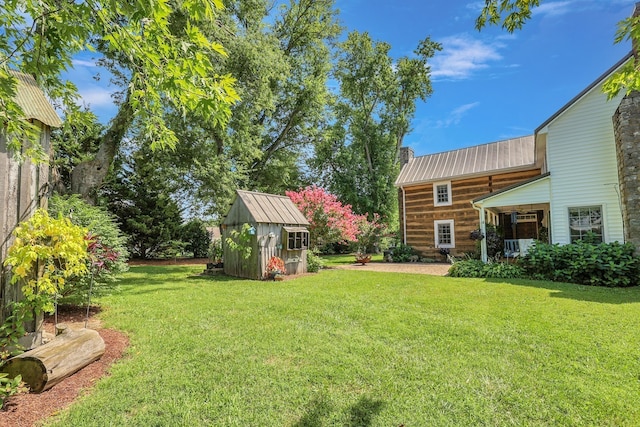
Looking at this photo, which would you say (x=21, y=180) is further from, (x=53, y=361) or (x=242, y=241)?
(x=242, y=241)

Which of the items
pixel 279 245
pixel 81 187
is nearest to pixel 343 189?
pixel 279 245

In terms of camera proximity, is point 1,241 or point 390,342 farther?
point 390,342

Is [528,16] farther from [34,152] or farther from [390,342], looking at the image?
[34,152]

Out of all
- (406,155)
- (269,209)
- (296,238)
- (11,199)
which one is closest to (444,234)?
(406,155)

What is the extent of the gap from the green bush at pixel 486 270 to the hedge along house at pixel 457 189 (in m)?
5.22

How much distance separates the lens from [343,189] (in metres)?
26.5

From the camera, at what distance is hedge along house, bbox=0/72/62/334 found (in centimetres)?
332

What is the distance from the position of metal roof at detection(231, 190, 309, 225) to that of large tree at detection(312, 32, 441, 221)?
48.8ft

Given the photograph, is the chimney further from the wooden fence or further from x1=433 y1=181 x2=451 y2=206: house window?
the wooden fence

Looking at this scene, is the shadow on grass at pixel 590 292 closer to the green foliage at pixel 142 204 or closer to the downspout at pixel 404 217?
the downspout at pixel 404 217

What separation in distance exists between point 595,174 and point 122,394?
13.7 m

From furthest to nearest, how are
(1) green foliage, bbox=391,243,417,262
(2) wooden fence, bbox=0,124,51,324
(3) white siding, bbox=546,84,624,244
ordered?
(1) green foliage, bbox=391,243,417,262, (3) white siding, bbox=546,84,624,244, (2) wooden fence, bbox=0,124,51,324

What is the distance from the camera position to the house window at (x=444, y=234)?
1593 cm

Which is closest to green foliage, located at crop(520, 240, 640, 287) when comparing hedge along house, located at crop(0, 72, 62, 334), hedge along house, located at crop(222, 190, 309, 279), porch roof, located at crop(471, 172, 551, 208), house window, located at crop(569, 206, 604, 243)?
house window, located at crop(569, 206, 604, 243)
